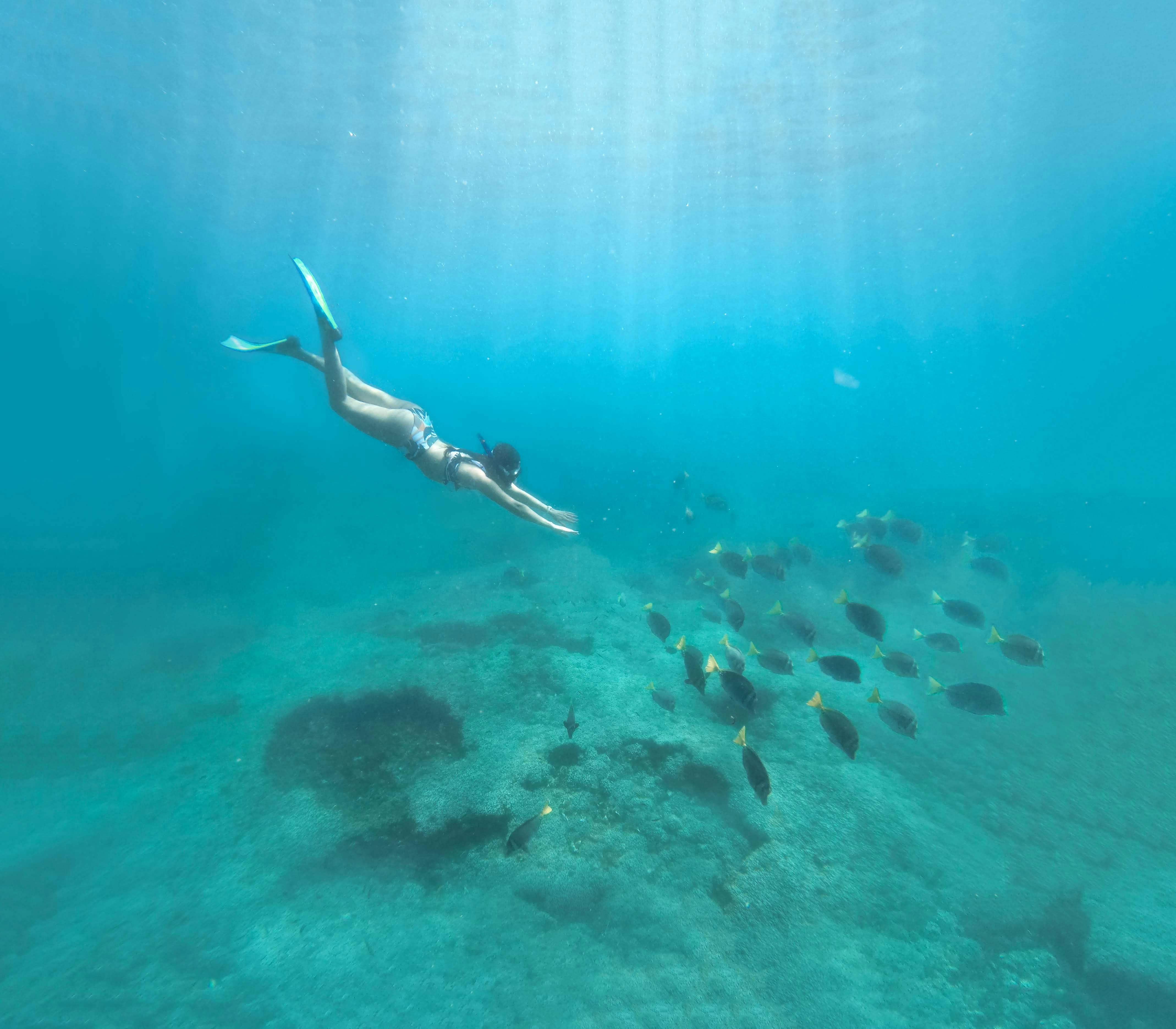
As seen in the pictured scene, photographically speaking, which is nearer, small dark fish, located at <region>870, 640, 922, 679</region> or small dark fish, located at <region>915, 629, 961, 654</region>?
small dark fish, located at <region>870, 640, 922, 679</region>

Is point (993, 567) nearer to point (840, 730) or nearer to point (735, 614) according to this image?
point (735, 614)

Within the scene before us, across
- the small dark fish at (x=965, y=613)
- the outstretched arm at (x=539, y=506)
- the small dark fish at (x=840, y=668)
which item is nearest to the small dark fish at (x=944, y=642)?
the small dark fish at (x=965, y=613)

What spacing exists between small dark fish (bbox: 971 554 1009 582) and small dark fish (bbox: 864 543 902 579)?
355 centimetres

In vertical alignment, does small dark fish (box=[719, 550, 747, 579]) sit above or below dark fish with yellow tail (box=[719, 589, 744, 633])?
above

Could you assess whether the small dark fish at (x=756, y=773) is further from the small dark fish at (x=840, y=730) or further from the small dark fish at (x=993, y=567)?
the small dark fish at (x=993, y=567)

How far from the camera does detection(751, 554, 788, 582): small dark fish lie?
7930mm

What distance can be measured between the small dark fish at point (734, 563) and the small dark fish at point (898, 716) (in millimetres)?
3214

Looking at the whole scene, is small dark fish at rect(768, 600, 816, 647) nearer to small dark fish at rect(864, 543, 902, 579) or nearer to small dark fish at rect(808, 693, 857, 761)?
small dark fish at rect(864, 543, 902, 579)

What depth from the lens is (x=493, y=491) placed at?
21.6ft

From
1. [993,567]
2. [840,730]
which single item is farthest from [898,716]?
[993,567]

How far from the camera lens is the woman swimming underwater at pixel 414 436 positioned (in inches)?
249

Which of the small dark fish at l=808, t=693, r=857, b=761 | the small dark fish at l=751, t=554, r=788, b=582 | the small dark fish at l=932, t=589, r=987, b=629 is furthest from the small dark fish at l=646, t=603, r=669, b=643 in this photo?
the small dark fish at l=932, t=589, r=987, b=629

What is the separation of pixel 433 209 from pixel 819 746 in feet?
168

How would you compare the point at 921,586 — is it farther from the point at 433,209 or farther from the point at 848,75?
the point at 433,209
